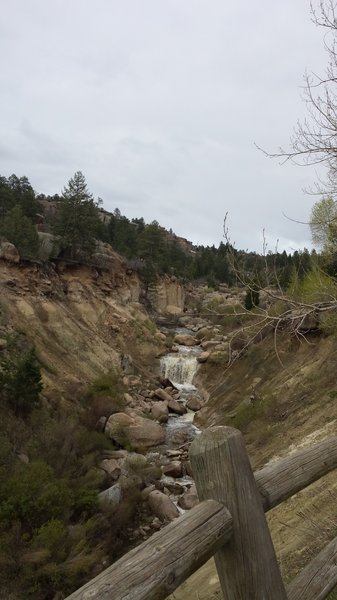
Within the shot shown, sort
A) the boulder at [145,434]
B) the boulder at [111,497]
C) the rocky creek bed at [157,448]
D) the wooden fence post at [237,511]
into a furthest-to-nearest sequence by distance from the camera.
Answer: the boulder at [145,434]
the rocky creek bed at [157,448]
the boulder at [111,497]
the wooden fence post at [237,511]

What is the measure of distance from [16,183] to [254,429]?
6386 centimetres

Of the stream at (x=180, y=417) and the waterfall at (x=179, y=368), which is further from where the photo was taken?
the waterfall at (x=179, y=368)

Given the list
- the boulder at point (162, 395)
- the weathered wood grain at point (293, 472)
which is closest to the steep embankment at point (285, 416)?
the weathered wood grain at point (293, 472)

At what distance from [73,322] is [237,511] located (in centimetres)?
2703

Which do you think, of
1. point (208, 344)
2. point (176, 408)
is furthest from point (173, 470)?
point (208, 344)

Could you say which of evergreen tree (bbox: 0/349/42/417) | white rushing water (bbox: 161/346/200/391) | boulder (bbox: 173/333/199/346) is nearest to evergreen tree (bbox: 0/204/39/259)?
white rushing water (bbox: 161/346/200/391)

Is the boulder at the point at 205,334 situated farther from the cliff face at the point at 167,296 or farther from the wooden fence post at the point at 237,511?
the wooden fence post at the point at 237,511

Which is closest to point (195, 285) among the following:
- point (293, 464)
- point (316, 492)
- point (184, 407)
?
point (184, 407)

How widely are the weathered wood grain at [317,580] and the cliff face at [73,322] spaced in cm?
1839

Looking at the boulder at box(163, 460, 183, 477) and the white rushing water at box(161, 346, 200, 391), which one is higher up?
the white rushing water at box(161, 346, 200, 391)

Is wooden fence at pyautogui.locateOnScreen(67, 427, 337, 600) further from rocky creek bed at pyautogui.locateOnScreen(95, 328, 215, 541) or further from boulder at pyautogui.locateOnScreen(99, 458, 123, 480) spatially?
boulder at pyautogui.locateOnScreen(99, 458, 123, 480)

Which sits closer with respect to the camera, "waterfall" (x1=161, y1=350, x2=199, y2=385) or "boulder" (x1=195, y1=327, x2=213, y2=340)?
"waterfall" (x1=161, y1=350, x2=199, y2=385)

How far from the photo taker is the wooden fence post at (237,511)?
5.58 ft

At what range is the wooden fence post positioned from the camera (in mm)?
1702
